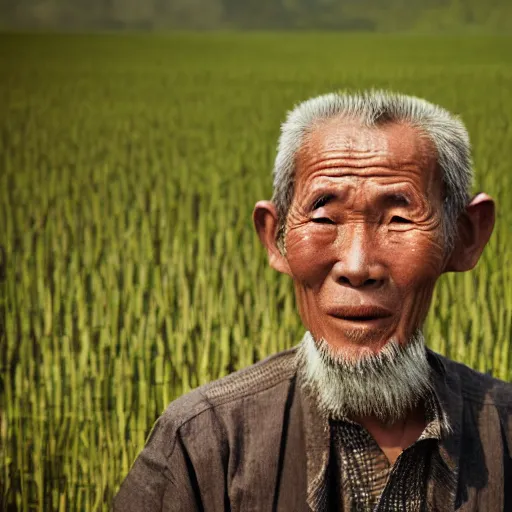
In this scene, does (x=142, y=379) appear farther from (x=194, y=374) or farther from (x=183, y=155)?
(x=183, y=155)

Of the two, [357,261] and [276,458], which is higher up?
[357,261]

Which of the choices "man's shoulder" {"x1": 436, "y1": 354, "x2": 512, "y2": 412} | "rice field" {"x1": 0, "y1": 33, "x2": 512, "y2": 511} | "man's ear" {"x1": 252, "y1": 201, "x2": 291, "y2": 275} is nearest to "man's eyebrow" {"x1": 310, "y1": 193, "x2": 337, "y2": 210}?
"man's ear" {"x1": 252, "y1": 201, "x2": 291, "y2": 275}

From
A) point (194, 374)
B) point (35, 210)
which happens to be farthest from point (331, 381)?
point (35, 210)

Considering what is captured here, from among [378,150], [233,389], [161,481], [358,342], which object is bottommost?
[161,481]

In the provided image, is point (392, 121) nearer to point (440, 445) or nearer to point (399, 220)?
point (399, 220)

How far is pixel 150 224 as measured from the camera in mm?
2207

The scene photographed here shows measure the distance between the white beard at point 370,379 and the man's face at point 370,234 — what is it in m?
0.02

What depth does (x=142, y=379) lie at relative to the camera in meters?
1.91

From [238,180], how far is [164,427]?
105 centimetres

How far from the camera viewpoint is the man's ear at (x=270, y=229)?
1.46 meters

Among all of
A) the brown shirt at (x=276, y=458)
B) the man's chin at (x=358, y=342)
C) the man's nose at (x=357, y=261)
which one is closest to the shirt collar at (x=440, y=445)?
the brown shirt at (x=276, y=458)

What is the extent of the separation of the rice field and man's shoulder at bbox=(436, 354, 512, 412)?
0.48 metres

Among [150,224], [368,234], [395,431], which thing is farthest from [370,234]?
[150,224]

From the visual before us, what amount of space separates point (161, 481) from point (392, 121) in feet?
2.13
